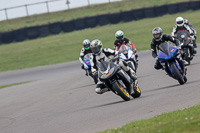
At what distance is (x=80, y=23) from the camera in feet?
126

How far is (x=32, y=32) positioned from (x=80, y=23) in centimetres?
369

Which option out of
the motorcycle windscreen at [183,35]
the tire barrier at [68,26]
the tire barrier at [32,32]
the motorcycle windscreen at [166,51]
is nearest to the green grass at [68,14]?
the tire barrier at [68,26]

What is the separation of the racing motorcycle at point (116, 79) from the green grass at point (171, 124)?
9.60ft

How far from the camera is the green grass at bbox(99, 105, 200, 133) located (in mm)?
6411

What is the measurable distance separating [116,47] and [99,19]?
2286cm

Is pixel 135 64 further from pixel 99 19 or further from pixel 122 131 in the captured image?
pixel 99 19

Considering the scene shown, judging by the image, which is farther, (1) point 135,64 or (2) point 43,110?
(1) point 135,64

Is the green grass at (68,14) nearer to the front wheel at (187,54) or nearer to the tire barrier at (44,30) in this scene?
the tire barrier at (44,30)

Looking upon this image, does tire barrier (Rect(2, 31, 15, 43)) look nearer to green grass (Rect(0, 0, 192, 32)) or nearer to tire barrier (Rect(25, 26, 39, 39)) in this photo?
tire barrier (Rect(25, 26, 39, 39))

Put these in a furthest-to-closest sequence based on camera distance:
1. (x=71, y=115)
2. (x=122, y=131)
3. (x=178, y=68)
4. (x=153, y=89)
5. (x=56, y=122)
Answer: (x=153, y=89) → (x=178, y=68) → (x=71, y=115) → (x=56, y=122) → (x=122, y=131)

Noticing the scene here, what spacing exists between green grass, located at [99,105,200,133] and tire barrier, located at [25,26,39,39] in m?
30.6

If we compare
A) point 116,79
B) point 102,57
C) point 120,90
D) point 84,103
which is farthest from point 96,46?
point 84,103

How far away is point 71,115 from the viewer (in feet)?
34.5

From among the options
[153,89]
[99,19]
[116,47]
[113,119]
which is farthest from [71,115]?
[99,19]
